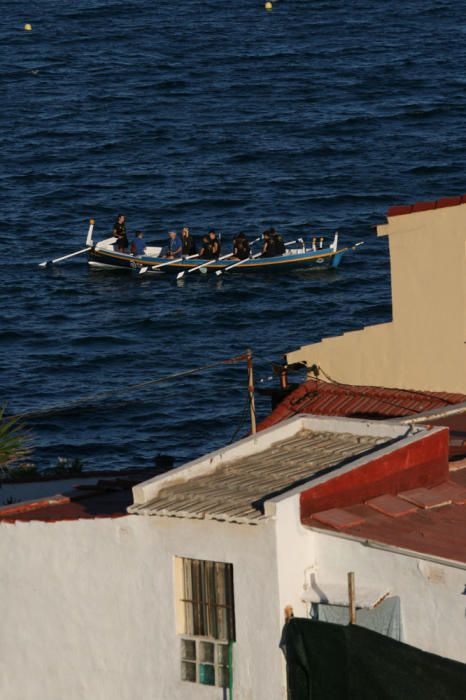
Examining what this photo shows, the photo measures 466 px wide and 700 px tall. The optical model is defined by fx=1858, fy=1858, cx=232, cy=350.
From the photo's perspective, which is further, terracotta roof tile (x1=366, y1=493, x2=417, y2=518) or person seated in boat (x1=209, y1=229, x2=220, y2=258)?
person seated in boat (x1=209, y1=229, x2=220, y2=258)

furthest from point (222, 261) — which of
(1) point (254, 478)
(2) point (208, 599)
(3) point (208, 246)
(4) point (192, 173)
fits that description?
(2) point (208, 599)

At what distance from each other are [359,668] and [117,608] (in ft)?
12.1

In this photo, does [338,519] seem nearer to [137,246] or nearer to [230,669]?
[230,669]

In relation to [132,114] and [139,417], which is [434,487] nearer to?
[139,417]

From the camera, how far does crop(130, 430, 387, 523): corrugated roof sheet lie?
24.3 metres

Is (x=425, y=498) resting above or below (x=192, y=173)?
below

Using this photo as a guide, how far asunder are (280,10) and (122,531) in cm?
15145

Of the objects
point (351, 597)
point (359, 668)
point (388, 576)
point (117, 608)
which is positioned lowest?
point (359, 668)

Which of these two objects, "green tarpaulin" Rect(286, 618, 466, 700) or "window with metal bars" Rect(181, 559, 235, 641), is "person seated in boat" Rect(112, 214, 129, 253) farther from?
"green tarpaulin" Rect(286, 618, 466, 700)

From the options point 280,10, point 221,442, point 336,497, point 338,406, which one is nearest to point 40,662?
point 336,497

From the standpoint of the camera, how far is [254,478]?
2606 centimetres

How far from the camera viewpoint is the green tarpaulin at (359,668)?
22.9 metres

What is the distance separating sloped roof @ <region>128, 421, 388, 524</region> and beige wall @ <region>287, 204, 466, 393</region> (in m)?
8.43

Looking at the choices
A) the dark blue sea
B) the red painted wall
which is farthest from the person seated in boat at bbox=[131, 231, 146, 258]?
the red painted wall
